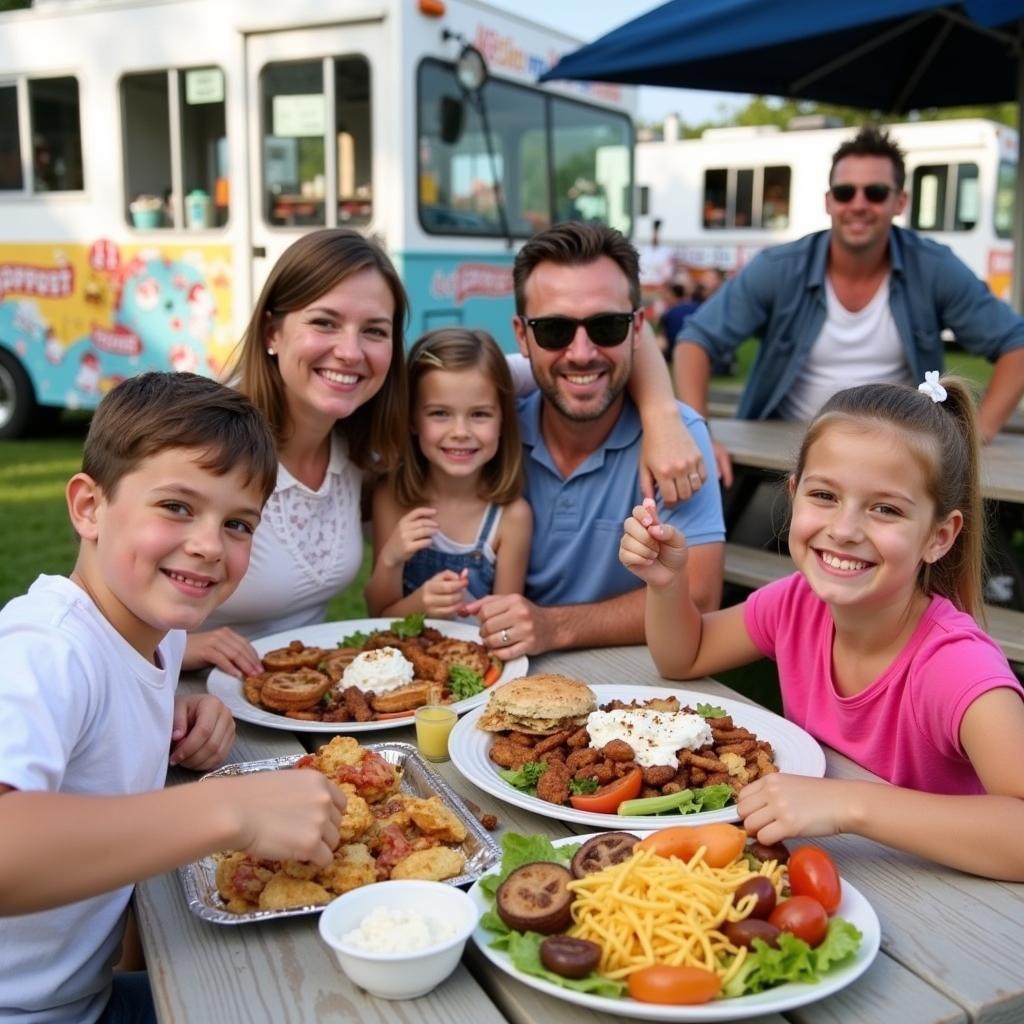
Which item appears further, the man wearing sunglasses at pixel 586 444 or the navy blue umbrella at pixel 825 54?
the navy blue umbrella at pixel 825 54

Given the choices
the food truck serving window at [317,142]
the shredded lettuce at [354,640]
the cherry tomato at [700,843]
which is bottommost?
the shredded lettuce at [354,640]

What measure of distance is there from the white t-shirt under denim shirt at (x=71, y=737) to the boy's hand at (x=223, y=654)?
23.4 inches

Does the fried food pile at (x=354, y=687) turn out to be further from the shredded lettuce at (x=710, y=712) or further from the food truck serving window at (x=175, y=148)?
the food truck serving window at (x=175, y=148)

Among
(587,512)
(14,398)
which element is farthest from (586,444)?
(14,398)

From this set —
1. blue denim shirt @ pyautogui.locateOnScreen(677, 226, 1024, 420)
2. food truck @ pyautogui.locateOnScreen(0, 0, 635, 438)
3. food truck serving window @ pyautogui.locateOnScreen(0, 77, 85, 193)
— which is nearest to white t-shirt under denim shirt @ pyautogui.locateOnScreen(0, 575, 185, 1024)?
blue denim shirt @ pyautogui.locateOnScreen(677, 226, 1024, 420)

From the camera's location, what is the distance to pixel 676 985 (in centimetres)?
127

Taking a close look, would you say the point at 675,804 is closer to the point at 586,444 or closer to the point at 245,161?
the point at 586,444

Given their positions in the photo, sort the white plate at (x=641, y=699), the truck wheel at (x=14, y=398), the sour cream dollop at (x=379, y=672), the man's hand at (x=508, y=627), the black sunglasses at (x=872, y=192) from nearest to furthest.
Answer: the white plate at (x=641, y=699) < the sour cream dollop at (x=379, y=672) < the man's hand at (x=508, y=627) < the black sunglasses at (x=872, y=192) < the truck wheel at (x=14, y=398)

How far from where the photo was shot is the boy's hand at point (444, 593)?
277 cm

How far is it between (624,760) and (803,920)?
0.55 meters

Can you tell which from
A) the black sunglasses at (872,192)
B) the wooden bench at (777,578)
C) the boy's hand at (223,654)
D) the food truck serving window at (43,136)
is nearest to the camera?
the boy's hand at (223,654)

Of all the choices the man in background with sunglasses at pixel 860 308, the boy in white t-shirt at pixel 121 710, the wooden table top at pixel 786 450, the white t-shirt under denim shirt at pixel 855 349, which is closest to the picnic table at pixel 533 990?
the boy in white t-shirt at pixel 121 710

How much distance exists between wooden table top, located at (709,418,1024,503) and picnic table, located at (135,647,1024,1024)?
6.42 ft

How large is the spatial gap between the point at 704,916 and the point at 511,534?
187 cm
